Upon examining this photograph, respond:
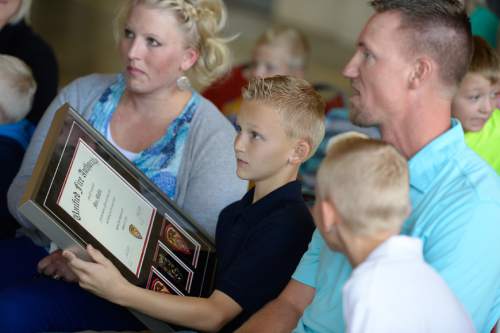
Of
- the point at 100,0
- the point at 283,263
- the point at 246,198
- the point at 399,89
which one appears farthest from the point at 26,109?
the point at 100,0

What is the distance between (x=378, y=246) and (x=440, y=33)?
0.64m

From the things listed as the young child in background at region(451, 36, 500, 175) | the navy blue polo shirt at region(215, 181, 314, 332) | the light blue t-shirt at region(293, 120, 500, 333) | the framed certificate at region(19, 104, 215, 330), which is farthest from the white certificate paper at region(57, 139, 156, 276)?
the young child in background at region(451, 36, 500, 175)

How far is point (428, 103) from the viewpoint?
214 centimetres

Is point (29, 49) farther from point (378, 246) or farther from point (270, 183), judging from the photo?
point (378, 246)

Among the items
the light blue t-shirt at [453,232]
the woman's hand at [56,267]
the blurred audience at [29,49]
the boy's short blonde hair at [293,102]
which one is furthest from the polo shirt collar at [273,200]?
the blurred audience at [29,49]

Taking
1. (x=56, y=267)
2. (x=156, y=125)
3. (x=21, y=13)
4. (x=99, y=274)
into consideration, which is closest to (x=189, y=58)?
(x=156, y=125)

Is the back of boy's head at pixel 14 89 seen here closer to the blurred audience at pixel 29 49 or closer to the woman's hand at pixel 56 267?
the blurred audience at pixel 29 49

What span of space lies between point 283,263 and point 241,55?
17.7 feet

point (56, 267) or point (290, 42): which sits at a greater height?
point (290, 42)

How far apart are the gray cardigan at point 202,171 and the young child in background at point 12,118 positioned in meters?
0.15

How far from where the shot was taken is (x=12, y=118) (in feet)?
10.4

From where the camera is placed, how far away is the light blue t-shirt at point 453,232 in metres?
1.94

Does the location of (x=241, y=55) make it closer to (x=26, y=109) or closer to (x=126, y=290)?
(x=26, y=109)

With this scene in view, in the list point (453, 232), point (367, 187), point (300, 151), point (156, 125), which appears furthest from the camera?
point (156, 125)
